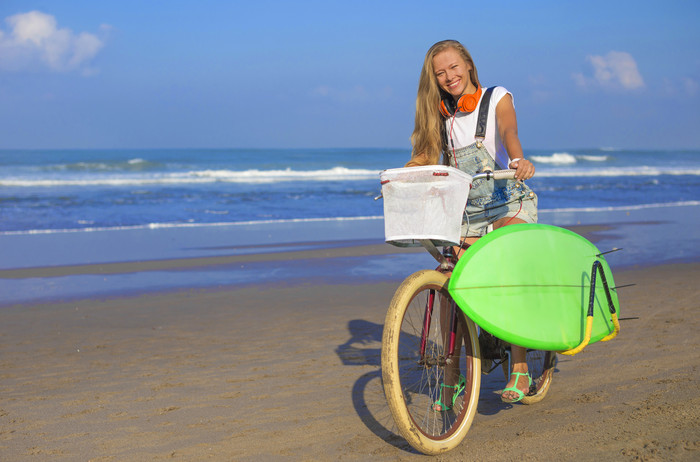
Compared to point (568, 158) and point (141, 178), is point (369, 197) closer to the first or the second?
point (141, 178)

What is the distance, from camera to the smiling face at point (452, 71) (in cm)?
320

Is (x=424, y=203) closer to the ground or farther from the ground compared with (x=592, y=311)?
farther from the ground

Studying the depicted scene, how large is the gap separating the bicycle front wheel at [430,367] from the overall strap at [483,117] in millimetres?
769

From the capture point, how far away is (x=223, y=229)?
13141 millimetres

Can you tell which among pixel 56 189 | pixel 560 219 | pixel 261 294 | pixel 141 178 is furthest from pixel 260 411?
pixel 141 178

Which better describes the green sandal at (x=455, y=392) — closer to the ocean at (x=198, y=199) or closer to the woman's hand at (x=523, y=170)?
the woman's hand at (x=523, y=170)

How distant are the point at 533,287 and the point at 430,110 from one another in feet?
3.48

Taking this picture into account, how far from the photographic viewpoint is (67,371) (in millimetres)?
4613

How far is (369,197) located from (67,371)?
16304 mm

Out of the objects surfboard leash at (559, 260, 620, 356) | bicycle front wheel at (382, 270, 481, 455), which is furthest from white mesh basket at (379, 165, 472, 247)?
surfboard leash at (559, 260, 620, 356)

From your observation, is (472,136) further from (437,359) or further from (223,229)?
(223,229)

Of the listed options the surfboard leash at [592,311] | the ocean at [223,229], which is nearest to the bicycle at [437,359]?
the surfboard leash at [592,311]

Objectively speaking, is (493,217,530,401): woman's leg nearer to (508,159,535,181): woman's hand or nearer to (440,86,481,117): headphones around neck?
(508,159,535,181): woman's hand

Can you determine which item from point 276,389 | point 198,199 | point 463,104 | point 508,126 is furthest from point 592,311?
point 198,199
